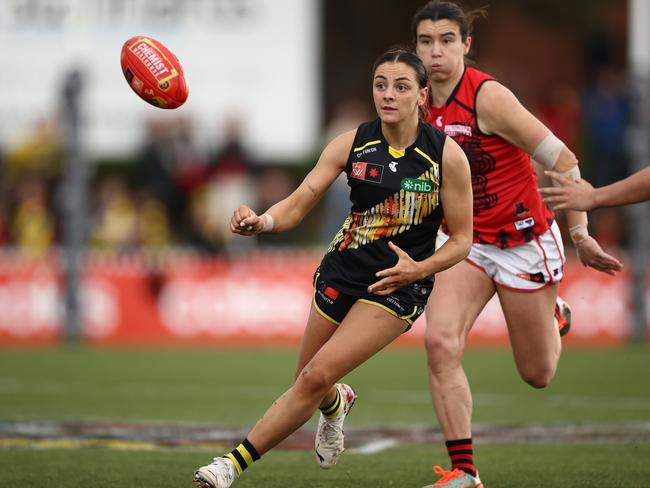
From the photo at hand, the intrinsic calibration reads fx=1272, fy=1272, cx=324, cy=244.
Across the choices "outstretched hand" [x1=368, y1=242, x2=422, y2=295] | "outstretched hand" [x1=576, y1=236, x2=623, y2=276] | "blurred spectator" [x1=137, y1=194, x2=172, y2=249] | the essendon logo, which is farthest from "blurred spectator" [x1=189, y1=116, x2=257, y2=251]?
"outstretched hand" [x1=368, y1=242, x2=422, y2=295]

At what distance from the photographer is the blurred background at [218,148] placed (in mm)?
17312

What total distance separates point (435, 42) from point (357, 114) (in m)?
12.2

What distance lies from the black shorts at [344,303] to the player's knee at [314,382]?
0.35 meters

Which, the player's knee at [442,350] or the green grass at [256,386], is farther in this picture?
the green grass at [256,386]

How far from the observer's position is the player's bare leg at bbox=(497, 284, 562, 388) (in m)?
7.63

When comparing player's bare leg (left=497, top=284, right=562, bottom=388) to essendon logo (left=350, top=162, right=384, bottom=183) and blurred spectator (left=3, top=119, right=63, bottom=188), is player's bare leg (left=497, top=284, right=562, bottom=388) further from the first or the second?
blurred spectator (left=3, top=119, right=63, bottom=188)

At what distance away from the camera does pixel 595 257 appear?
24.7 feet

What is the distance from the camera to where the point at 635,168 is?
17547 millimetres

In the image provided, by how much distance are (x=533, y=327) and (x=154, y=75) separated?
106 inches

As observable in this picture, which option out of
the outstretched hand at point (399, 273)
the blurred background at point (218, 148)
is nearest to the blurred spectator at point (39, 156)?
the blurred background at point (218, 148)

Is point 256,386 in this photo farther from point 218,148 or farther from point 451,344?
point 218,148

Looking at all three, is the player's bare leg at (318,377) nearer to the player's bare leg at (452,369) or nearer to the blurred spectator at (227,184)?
the player's bare leg at (452,369)

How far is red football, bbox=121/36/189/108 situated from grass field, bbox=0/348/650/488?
216 centimetres

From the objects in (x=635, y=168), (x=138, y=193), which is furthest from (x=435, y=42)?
(x=138, y=193)
